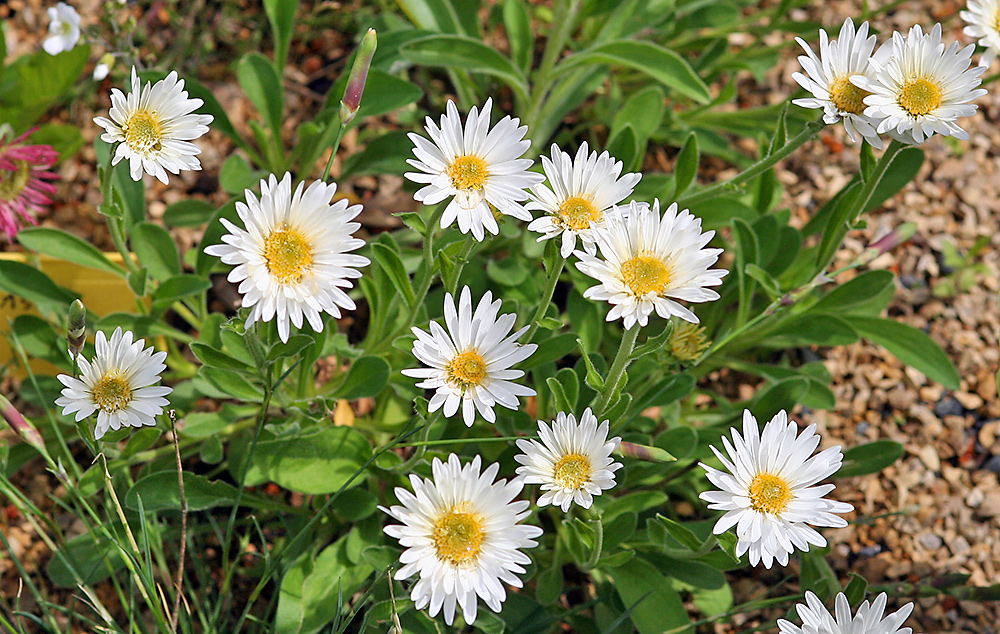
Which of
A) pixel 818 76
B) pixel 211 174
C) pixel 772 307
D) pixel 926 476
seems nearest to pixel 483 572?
pixel 772 307

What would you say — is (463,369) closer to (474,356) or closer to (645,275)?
(474,356)

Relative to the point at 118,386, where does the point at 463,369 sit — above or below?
above

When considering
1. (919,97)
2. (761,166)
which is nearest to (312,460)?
(761,166)

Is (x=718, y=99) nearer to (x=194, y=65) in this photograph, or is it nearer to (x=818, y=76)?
(x=818, y=76)

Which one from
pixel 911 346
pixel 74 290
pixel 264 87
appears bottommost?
pixel 74 290

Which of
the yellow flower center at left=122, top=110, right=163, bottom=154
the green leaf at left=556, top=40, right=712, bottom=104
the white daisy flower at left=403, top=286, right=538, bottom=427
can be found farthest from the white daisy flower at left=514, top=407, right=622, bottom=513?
the green leaf at left=556, top=40, right=712, bottom=104

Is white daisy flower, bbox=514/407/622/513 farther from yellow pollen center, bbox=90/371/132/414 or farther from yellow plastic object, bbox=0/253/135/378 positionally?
yellow plastic object, bbox=0/253/135/378

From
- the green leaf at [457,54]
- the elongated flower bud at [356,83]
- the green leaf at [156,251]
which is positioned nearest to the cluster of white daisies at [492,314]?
the elongated flower bud at [356,83]
